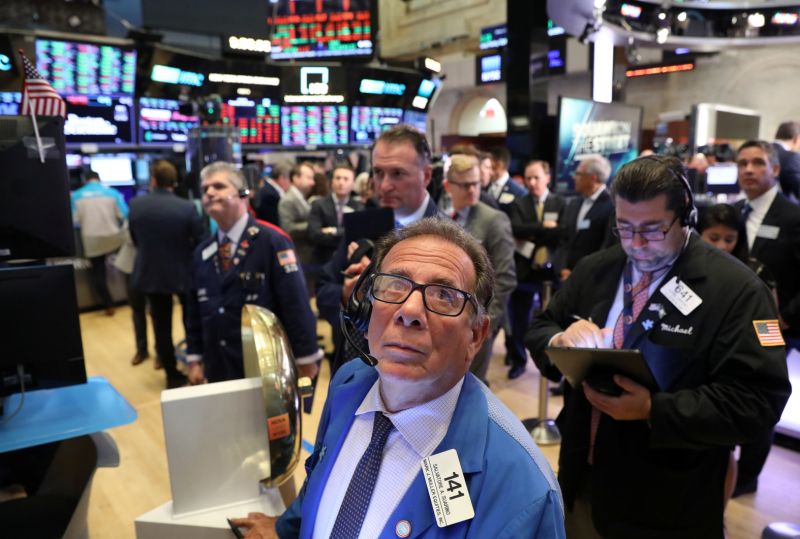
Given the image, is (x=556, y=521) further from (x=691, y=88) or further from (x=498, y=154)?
(x=691, y=88)

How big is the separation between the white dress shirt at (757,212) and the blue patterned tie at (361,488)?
3076 millimetres

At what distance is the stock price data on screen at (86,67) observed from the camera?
22.0 ft

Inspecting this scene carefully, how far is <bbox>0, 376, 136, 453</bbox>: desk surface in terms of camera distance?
193 centimetres

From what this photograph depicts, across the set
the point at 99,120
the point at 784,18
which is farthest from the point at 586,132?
the point at 99,120

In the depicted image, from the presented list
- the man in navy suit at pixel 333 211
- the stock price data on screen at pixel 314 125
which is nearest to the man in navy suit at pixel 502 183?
the man in navy suit at pixel 333 211

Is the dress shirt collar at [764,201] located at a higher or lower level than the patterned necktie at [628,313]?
higher

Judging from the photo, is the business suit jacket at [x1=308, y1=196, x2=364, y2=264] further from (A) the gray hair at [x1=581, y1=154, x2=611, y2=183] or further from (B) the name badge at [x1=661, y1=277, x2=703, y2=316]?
(B) the name badge at [x1=661, y1=277, x2=703, y2=316]

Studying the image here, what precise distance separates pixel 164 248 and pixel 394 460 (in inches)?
169

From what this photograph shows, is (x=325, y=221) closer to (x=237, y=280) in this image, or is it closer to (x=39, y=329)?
(x=237, y=280)

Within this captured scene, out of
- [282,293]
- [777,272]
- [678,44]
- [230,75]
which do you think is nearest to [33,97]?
[282,293]

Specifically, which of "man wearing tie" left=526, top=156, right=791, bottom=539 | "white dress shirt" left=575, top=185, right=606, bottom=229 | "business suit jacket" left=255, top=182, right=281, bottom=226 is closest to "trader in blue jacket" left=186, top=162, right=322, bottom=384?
"man wearing tie" left=526, top=156, right=791, bottom=539

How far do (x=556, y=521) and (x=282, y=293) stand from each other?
7.13 ft

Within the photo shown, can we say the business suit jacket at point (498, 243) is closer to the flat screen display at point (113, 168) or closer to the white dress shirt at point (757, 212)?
the white dress shirt at point (757, 212)

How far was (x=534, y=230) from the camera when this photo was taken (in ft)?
15.3
